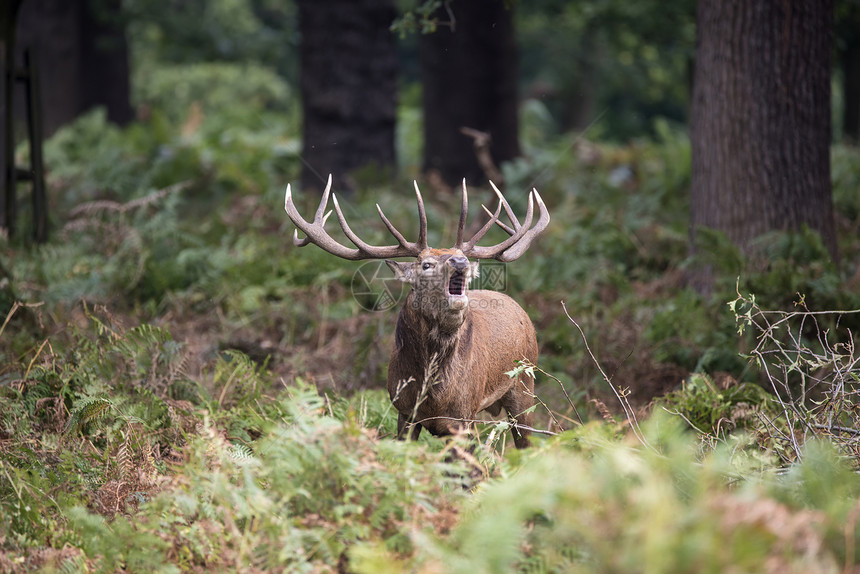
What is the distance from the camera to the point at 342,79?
12.0 m

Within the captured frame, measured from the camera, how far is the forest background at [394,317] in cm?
352

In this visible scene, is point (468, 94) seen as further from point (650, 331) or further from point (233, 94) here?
point (233, 94)

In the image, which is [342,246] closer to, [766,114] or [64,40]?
[766,114]

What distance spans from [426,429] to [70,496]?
206cm

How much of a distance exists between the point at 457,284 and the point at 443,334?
308 millimetres

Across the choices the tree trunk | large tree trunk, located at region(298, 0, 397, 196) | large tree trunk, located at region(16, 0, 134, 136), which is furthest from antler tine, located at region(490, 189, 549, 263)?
the tree trunk

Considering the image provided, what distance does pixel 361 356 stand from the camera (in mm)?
7387

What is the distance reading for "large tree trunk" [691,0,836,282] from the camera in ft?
25.2

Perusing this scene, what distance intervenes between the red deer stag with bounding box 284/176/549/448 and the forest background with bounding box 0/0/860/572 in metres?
0.28

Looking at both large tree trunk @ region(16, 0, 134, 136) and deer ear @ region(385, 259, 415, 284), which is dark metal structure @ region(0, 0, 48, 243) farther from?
deer ear @ region(385, 259, 415, 284)

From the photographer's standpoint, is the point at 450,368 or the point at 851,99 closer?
the point at 450,368

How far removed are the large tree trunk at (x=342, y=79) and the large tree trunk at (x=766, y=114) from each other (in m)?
5.28

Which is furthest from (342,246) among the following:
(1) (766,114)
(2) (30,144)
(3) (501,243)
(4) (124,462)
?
(2) (30,144)

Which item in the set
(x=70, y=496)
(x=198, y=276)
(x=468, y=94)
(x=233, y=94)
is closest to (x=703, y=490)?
(x=70, y=496)
